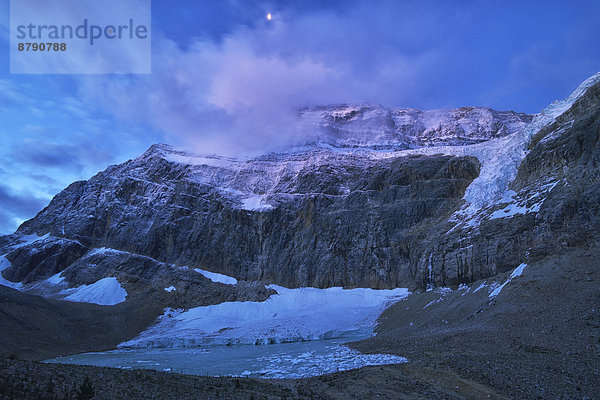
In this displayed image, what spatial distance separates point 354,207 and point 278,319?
2843 centimetres

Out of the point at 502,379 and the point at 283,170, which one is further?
the point at 283,170

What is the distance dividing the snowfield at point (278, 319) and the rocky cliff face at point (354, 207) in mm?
4291

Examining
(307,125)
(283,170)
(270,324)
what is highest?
(307,125)

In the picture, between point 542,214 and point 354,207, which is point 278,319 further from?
point 542,214

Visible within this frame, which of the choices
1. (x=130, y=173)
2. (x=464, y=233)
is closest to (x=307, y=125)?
(x=130, y=173)

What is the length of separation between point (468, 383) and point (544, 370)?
4.01 metres

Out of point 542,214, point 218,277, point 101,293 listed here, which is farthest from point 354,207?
point 101,293

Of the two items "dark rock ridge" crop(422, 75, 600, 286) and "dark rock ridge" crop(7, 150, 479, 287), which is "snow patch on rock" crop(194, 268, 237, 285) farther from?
"dark rock ridge" crop(422, 75, 600, 286)

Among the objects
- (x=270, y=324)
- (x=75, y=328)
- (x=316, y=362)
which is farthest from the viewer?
(x=270, y=324)

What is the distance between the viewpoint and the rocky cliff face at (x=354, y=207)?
41.9 m

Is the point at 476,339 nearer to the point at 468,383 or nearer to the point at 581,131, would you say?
the point at 468,383

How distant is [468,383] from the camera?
1606 cm

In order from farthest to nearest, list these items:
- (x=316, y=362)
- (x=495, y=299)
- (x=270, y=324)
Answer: (x=270, y=324), (x=495, y=299), (x=316, y=362)

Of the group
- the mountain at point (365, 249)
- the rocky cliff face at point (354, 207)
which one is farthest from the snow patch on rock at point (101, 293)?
the rocky cliff face at point (354, 207)
